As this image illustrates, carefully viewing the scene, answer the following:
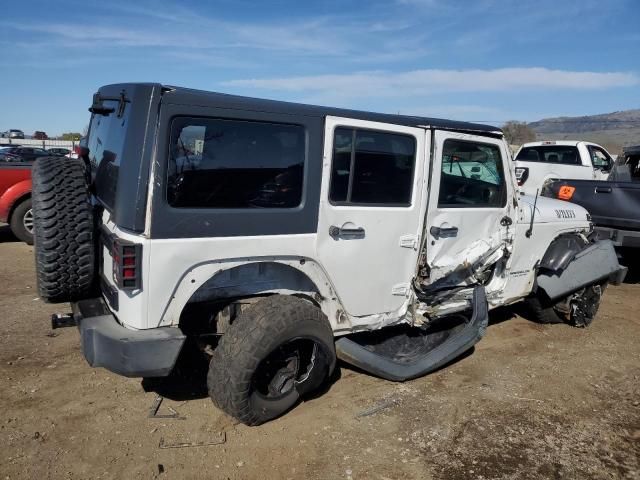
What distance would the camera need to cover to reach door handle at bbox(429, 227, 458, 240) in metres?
3.97

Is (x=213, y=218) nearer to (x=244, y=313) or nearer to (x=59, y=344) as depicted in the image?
(x=244, y=313)

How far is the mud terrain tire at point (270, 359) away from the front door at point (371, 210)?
370mm

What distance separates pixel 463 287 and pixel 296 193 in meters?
1.96

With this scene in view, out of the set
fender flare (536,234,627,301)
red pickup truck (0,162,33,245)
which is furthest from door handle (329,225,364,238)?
red pickup truck (0,162,33,245)

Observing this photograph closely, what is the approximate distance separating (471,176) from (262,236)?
202 cm

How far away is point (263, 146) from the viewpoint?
311 centimetres

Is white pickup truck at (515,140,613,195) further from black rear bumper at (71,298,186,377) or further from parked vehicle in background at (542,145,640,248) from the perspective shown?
black rear bumper at (71,298,186,377)

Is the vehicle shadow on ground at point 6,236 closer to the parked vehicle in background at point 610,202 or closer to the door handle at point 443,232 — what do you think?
the door handle at point 443,232

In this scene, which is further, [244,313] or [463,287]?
[463,287]

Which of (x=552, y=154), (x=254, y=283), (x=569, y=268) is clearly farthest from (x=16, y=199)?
(x=552, y=154)

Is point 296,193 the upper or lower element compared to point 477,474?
upper

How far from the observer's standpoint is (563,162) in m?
11.2

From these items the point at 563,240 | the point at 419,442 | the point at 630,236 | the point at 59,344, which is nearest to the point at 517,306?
the point at 563,240

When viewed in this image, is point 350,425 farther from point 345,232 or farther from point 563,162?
point 563,162
